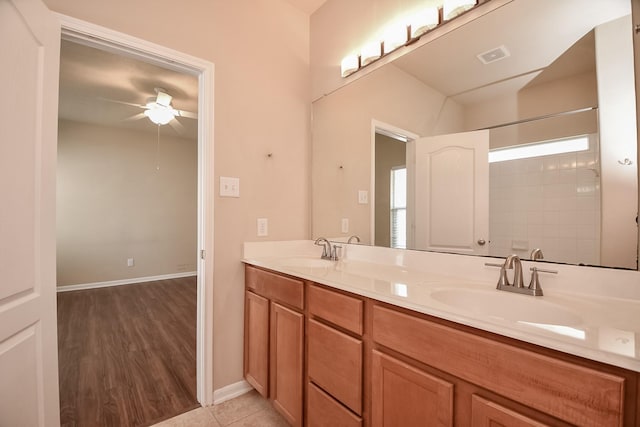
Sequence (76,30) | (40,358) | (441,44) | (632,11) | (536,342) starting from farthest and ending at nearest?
1. (441,44)
2. (76,30)
3. (40,358)
4. (632,11)
5. (536,342)

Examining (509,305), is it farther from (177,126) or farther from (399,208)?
(177,126)

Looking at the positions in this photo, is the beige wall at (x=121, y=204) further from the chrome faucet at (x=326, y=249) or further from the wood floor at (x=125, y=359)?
the chrome faucet at (x=326, y=249)

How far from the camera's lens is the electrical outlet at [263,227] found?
191cm

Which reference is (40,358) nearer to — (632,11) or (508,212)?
(508,212)

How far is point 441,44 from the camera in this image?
1419 mm

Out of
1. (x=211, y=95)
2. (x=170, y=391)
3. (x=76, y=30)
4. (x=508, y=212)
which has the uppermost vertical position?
(x=76, y=30)

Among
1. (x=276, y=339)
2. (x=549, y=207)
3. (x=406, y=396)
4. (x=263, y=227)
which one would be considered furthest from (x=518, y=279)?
(x=263, y=227)

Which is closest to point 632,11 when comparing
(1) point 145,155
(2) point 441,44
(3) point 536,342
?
(2) point 441,44

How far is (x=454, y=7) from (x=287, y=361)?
6.24 feet

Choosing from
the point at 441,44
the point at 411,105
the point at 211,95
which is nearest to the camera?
the point at 441,44

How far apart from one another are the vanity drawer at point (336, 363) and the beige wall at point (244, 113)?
73 cm

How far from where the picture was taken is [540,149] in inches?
43.3

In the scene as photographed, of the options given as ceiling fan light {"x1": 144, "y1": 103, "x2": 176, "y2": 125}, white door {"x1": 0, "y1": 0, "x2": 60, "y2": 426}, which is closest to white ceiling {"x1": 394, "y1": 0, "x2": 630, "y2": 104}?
white door {"x1": 0, "y1": 0, "x2": 60, "y2": 426}

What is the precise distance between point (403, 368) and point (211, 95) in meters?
1.73
